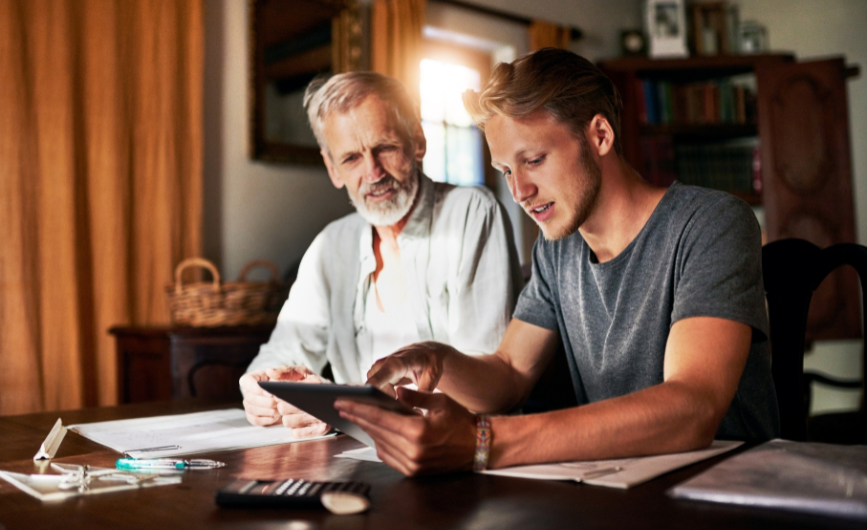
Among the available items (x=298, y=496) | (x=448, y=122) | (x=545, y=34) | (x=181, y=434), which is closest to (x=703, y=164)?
(x=545, y=34)

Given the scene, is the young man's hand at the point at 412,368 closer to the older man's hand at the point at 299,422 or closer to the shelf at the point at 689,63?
the older man's hand at the point at 299,422

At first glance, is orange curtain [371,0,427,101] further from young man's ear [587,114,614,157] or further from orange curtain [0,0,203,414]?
young man's ear [587,114,614,157]

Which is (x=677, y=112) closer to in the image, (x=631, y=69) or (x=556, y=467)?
(x=631, y=69)

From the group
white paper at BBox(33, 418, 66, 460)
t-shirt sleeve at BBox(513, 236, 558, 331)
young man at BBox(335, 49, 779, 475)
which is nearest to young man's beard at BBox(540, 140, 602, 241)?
young man at BBox(335, 49, 779, 475)

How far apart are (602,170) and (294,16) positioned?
2517 millimetres

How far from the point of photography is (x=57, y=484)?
79 centimetres

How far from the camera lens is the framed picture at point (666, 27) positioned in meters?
4.73

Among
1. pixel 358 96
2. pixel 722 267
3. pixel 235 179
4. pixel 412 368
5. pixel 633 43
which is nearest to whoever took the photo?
pixel 722 267

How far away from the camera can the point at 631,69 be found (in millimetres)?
4621

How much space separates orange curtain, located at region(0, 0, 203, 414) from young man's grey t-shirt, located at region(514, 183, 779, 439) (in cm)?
195

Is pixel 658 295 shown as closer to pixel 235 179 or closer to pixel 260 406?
pixel 260 406

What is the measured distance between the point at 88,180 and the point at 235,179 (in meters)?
0.66

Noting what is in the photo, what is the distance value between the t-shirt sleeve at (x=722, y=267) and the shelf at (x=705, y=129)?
364cm

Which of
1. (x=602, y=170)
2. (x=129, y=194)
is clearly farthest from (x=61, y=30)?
(x=602, y=170)
